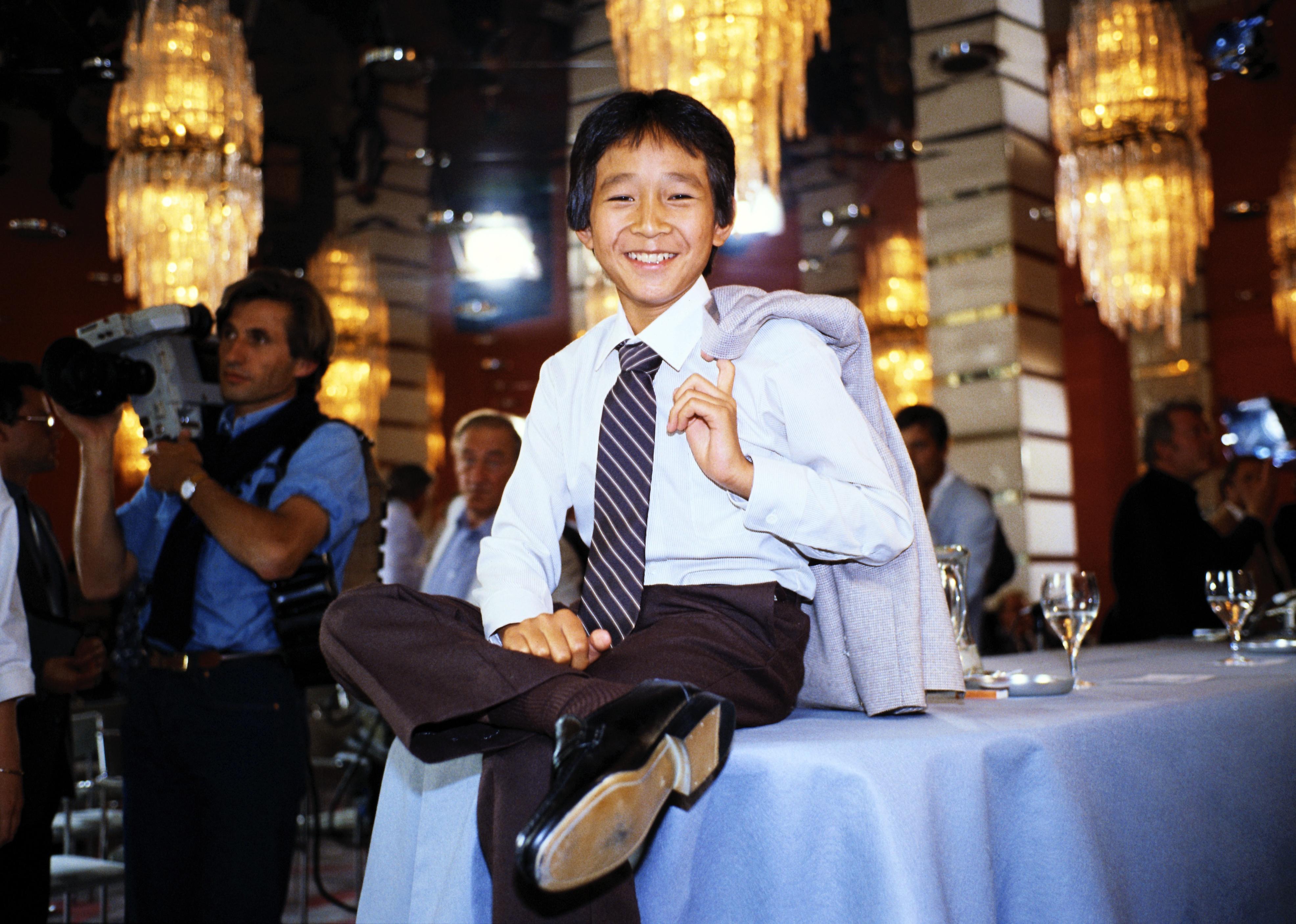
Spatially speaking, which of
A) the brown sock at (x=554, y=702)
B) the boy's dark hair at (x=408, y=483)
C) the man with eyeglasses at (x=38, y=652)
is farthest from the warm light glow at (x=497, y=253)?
the brown sock at (x=554, y=702)

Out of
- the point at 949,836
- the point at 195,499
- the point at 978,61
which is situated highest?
the point at 978,61

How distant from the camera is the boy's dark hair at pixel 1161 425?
3.76 metres

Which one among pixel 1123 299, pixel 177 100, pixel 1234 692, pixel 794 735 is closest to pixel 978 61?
pixel 1123 299

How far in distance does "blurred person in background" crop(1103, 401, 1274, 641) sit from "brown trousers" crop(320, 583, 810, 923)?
267cm

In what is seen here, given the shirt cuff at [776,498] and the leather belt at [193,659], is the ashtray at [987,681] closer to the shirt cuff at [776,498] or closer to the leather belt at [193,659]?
the shirt cuff at [776,498]

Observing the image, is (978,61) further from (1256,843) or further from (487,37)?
(1256,843)

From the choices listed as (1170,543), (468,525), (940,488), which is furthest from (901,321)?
(468,525)

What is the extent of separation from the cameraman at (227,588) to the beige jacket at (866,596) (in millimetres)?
1068

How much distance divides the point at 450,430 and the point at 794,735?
24.0ft

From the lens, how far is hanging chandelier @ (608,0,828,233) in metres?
3.64

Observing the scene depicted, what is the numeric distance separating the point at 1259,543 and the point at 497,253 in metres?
5.53

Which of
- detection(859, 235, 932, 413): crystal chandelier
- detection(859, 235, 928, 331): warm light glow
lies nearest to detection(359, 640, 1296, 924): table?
detection(859, 235, 932, 413): crystal chandelier

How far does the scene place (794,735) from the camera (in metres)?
1.11

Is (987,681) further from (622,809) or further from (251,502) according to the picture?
(251,502)
